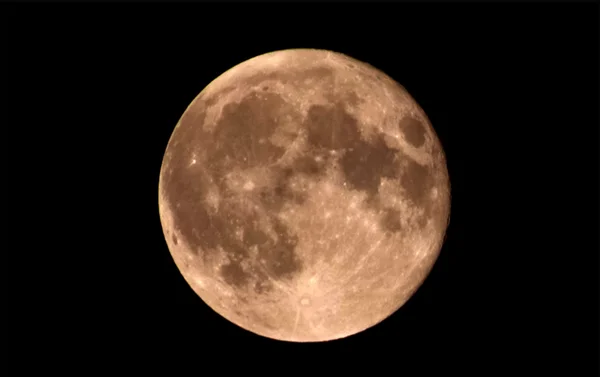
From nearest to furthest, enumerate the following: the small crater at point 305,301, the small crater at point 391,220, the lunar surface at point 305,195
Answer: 1. the lunar surface at point 305,195
2. the small crater at point 391,220
3. the small crater at point 305,301

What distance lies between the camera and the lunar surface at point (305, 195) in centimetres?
328

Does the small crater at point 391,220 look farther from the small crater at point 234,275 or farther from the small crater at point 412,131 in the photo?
the small crater at point 234,275

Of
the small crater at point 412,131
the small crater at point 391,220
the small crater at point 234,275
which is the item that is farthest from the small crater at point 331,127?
the small crater at point 234,275

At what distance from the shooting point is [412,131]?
11.9ft

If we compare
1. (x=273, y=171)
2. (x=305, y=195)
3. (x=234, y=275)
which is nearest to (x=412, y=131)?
(x=305, y=195)

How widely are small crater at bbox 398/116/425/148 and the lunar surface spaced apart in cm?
1

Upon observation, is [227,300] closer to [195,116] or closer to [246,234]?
[246,234]

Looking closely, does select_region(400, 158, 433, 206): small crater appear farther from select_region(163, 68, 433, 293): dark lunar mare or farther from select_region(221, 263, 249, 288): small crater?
select_region(221, 263, 249, 288): small crater

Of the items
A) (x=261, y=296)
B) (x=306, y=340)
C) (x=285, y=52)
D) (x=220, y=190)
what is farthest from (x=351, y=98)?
(x=306, y=340)

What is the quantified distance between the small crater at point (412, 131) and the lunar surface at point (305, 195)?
0.03ft

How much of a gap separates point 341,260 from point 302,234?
0.34 m

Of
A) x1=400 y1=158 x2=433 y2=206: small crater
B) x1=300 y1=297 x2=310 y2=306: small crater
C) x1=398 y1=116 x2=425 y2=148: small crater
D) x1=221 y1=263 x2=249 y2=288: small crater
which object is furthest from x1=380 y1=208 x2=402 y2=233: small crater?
x1=221 y1=263 x2=249 y2=288: small crater

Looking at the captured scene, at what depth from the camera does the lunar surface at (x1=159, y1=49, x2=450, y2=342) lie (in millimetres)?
3275

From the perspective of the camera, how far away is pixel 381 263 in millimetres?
3488
